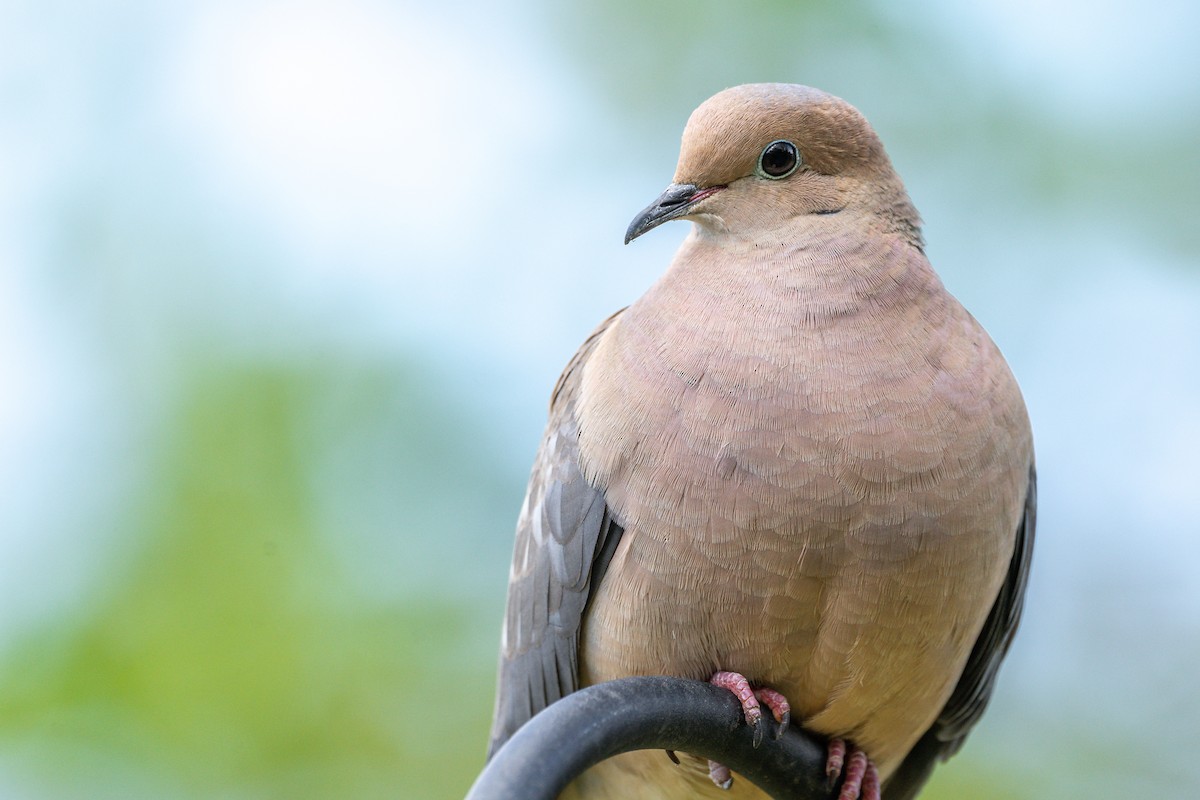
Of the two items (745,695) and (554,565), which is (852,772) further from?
(554,565)

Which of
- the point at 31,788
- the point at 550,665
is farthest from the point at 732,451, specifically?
the point at 31,788

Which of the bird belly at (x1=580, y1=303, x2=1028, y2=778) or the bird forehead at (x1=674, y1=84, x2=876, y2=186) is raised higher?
the bird forehead at (x1=674, y1=84, x2=876, y2=186)

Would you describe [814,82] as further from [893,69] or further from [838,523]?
[838,523]

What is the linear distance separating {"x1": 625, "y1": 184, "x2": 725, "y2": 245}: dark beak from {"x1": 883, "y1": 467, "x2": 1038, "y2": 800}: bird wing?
932 millimetres

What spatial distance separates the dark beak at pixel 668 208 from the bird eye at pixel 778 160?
0.36ft

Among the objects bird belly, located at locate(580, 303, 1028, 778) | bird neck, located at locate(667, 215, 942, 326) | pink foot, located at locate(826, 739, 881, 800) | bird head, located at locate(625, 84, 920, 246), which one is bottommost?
pink foot, located at locate(826, 739, 881, 800)

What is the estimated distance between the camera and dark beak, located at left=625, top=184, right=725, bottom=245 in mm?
2566

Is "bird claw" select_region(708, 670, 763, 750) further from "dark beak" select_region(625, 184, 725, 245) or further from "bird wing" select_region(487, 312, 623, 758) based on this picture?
"dark beak" select_region(625, 184, 725, 245)

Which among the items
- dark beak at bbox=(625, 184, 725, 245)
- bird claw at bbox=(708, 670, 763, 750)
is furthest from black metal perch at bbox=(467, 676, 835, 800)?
dark beak at bbox=(625, 184, 725, 245)

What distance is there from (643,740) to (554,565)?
0.75 m

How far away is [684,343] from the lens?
2.43m

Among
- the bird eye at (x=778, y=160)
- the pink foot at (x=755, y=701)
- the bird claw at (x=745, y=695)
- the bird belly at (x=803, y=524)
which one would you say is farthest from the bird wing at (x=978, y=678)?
the bird eye at (x=778, y=160)

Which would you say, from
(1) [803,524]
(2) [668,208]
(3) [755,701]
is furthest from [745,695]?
(2) [668,208]

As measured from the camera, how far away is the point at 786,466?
7.41ft
